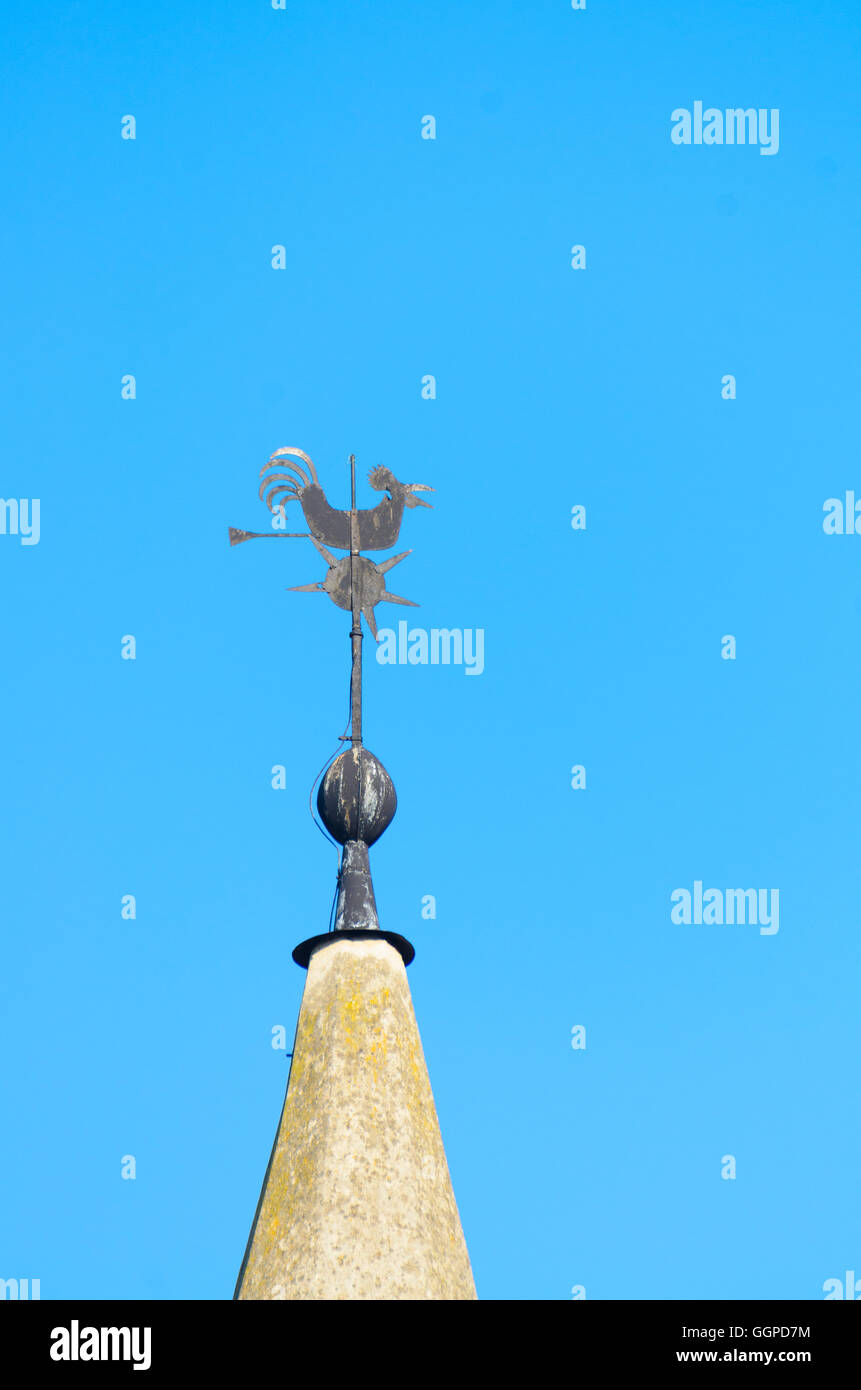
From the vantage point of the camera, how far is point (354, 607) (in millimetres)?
17297

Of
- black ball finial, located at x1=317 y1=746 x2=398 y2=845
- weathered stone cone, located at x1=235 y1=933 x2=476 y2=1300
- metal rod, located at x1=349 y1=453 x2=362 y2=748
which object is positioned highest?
metal rod, located at x1=349 y1=453 x2=362 y2=748

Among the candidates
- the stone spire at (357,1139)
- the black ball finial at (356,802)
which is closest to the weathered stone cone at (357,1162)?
the stone spire at (357,1139)

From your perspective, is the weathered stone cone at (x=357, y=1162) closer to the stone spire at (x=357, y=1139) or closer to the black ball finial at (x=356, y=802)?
the stone spire at (x=357, y=1139)

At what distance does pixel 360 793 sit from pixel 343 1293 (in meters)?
3.37

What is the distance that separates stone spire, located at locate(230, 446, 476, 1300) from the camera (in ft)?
48.3

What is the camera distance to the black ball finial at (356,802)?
16.4m

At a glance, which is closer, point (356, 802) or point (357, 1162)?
point (357, 1162)

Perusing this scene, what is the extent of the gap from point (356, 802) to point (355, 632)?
133 cm

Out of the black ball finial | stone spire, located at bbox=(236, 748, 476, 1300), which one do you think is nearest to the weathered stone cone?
stone spire, located at bbox=(236, 748, 476, 1300)

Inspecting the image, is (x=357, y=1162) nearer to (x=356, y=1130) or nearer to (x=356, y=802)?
(x=356, y=1130)

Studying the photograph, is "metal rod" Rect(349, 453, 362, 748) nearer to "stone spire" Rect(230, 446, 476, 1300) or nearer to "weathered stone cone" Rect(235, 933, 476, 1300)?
"stone spire" Rect(230, 446, 476, 1300)

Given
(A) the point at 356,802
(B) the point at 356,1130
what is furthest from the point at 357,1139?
(A) the point at 356,802
